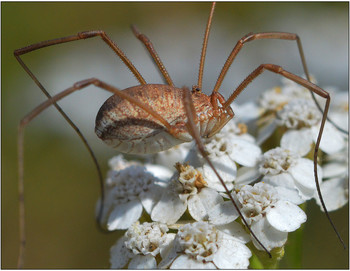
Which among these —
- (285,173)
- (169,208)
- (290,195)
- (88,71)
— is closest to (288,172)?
(285,173)

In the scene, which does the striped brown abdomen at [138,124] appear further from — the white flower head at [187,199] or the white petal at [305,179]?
the white petal at [305,179]

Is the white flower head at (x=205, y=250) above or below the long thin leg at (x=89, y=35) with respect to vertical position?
below

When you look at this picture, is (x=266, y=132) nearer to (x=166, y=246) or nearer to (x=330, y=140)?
(x=330, y=140)

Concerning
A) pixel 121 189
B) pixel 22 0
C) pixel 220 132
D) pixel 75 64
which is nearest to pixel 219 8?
pixel 75 64

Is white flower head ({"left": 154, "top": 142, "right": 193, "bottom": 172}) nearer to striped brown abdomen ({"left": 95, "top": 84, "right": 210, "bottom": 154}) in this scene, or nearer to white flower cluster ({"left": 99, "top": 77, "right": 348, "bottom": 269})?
white flower cluster ({"left": 99, "top": 77, "right": 348, "bottom": 269})

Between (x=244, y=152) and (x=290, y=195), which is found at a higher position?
(x=244, y=152)

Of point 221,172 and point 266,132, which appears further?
point 266,132

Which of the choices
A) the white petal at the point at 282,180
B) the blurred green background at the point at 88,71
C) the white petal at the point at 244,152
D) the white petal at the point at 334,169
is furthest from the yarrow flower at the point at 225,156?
the blurred green background at the point at 88,71
